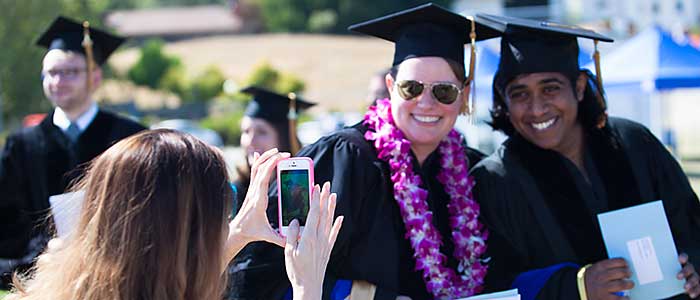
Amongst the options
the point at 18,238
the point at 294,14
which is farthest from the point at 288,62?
the point at 18,238

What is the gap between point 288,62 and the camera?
5747 centimetres

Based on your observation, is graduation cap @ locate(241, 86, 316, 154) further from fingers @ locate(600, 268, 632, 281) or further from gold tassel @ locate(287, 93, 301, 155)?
fingers @ locate(600, 268, 632, 281)

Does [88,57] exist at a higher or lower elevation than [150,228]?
higher

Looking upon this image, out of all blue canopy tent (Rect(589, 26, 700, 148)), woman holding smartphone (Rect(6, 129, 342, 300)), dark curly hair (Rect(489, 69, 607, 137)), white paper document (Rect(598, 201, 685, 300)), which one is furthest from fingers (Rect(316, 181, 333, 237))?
blue canopy tent (Rect(589, 26, 700, 148))

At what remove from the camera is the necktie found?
449 cm

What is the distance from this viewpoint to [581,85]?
3467 millimetres

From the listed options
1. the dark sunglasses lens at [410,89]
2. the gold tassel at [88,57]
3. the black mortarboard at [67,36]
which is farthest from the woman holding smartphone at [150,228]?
the black mortarboard at [67,36]

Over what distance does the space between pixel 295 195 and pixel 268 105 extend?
2819 millimetres

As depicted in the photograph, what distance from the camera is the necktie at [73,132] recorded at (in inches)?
177

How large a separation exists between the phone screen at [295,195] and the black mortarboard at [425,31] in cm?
96

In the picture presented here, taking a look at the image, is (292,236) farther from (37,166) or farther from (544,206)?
(37,166)

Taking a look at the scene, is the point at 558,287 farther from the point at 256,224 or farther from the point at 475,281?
the point at 256,224

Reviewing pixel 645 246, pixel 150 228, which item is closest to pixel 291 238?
pixel 150 228

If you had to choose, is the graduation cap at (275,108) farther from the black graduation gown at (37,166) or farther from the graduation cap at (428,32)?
the graduation cap at (428,32)
